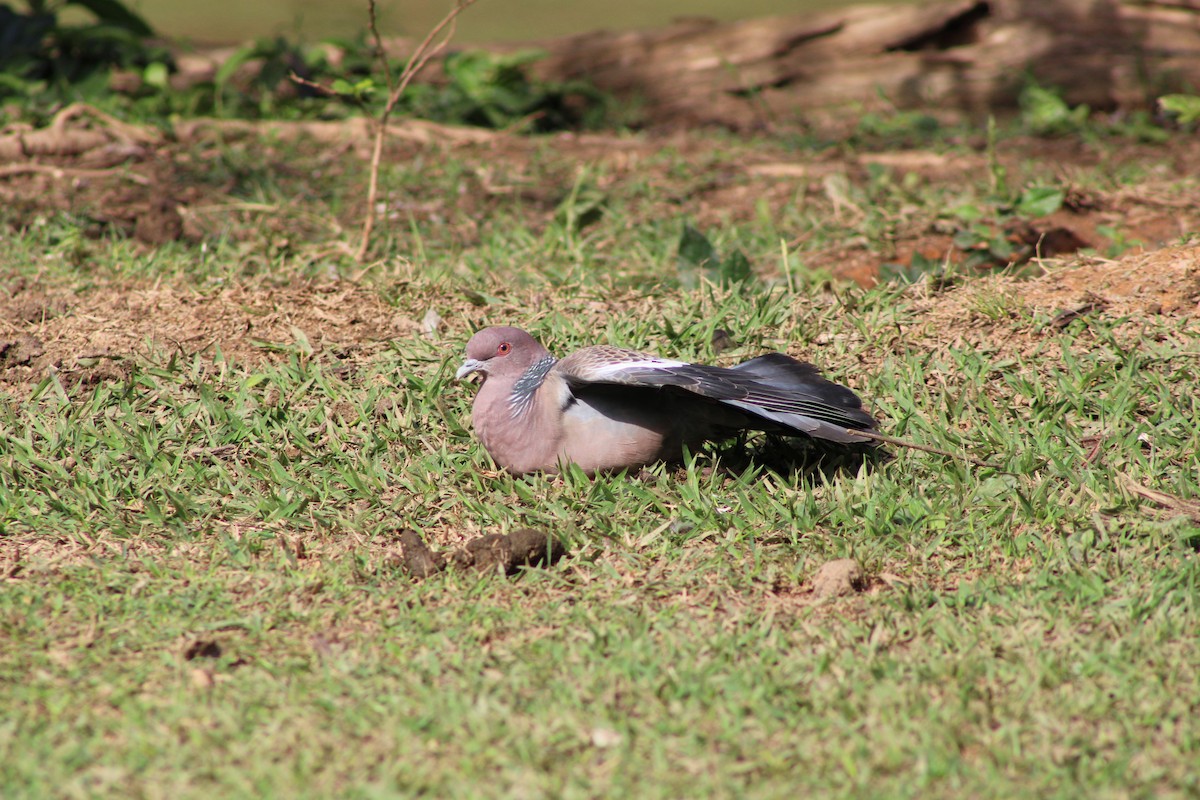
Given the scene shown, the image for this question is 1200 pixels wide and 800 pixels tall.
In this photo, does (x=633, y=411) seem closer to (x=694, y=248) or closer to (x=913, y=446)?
(x=913, y=446)

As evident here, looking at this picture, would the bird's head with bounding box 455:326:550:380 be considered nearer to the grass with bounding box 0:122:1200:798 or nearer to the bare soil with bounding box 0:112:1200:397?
the grass with bounding box 0:122:1200:798

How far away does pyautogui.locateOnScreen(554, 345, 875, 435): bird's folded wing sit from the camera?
3588 millimetres

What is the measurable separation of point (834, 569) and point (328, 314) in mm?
2467

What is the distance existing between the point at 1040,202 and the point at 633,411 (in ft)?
8.89

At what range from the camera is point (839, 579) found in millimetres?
3260

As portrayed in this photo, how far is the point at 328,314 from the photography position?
189 inches

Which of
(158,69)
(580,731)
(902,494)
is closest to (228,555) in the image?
(580,731)

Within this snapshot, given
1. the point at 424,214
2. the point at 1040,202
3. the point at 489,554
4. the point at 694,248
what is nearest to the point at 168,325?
the point at 424,214

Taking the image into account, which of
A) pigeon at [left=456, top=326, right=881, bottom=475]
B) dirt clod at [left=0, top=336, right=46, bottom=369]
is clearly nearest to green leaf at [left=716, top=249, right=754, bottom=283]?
pigeon at [left=456, top=326, right=881, bottom=475]

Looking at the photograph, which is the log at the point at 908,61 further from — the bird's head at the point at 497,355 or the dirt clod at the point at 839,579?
A: the dirt clod at the point at 839,579

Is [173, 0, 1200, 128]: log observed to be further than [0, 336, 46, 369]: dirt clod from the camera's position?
Yes

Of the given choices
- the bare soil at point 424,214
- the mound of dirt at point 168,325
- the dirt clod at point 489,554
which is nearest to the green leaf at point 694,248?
the bare soil at point 424,214

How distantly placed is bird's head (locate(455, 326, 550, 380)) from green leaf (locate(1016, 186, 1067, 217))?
2.70m

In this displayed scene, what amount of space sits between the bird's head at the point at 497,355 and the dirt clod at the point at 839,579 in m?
1.25
